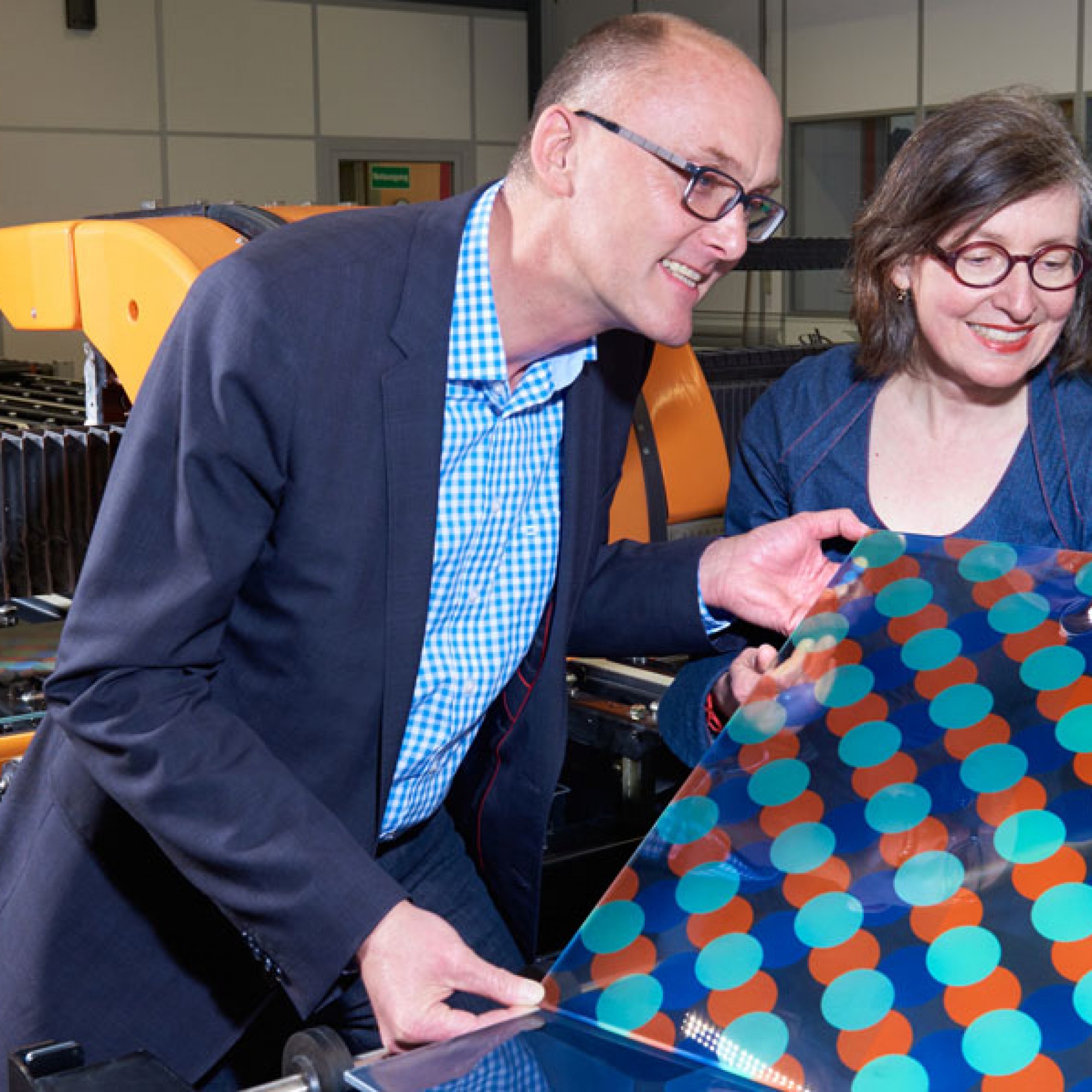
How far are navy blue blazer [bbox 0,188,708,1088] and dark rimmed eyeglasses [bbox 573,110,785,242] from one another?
0.60 ft

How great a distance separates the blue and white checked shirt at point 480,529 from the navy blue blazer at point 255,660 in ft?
0.11

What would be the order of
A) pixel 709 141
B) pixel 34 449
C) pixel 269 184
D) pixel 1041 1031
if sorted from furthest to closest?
pixel 269 184
pixel 34 449
pixel 709 141
pixel 1041 1031

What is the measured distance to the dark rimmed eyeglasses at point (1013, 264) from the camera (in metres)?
1.69

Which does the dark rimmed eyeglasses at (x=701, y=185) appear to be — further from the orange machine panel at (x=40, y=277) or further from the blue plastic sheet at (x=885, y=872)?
the orange machine panel at (x=40, y=277)

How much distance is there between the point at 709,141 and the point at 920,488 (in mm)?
631

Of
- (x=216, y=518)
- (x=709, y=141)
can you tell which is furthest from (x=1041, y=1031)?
(x=709, y=141)

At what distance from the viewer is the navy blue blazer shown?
3.92ft

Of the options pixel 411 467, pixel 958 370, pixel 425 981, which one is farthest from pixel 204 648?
pixel 958 370

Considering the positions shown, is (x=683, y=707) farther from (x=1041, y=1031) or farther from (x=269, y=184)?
(x=269, y=184)

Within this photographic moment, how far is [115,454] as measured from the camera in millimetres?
2223

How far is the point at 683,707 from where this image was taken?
5.34 feet

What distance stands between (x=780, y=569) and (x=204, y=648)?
2.04 feet

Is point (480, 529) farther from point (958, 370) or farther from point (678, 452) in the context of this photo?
point (678, 452)

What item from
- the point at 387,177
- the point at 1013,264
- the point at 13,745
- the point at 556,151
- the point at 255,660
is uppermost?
the point at 387,177
